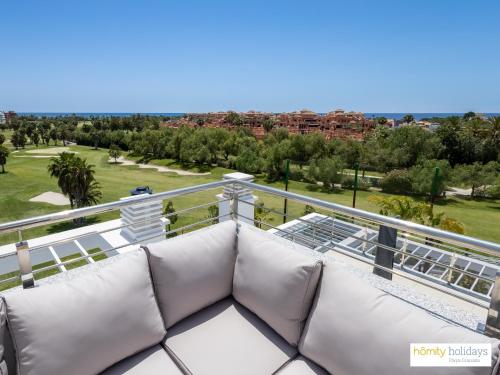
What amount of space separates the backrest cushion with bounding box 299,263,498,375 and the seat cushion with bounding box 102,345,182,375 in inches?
27.2

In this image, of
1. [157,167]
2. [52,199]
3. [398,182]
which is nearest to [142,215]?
[398,182]

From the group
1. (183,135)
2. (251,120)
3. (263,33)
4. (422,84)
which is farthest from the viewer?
(251,120)

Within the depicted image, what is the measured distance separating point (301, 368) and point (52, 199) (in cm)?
2410

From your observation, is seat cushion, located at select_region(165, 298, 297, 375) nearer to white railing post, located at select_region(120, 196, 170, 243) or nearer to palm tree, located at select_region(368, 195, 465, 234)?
white railing post, located at select_region(120, 196, 170, 243)

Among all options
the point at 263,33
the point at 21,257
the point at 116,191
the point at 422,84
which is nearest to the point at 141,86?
the point at 116,191

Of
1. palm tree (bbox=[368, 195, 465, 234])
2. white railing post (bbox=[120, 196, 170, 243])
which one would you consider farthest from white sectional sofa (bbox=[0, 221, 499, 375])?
palm tree (bbox=[368, 195, 465, 234])

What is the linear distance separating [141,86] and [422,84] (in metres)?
30.0

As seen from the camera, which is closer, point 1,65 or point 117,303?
point 117,303

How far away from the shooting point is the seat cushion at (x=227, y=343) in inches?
54.9

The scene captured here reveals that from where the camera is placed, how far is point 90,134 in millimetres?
43594

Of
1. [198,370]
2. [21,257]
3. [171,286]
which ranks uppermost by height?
[21,257]

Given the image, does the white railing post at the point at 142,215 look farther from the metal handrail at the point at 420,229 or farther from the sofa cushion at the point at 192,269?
the metal handrail at the point at 420,229

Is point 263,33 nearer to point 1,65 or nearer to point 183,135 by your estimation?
point 183,135

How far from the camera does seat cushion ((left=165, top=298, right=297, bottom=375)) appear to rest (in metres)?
1.40
